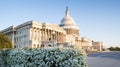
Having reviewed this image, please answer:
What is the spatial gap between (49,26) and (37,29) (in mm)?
5318

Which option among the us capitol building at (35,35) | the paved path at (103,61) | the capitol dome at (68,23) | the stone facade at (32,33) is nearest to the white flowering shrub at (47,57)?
the paved path at (103,61)

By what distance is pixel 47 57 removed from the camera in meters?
10.5

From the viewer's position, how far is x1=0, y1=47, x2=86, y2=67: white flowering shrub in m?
10.0

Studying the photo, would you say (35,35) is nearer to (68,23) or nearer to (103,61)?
(68,23)

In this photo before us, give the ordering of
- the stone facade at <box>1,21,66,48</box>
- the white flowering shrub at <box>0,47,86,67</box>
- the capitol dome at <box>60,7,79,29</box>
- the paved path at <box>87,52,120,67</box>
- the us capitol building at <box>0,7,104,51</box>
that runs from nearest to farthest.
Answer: the white flowering shrub at <box>0,47,86,67</box> → the paved path at <box>87,52,120,67</box> → the us capitol building at <box>0,7,104,51</box> → the stone facade at <box>1,21,66,48</box> → the capitol dome at <box>60,7,79,29</box>

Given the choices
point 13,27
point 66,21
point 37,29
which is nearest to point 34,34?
point 37,29

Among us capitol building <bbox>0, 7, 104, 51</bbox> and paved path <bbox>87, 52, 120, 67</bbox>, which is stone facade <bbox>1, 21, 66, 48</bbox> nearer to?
us capitol building <bbox>0, 7, 104, 51</bbox>

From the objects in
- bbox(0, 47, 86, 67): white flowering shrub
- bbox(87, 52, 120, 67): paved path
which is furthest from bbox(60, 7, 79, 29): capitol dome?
bbox(0, 47, 86, 67): white flowering shrub

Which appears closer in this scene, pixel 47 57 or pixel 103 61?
pixel 47 57

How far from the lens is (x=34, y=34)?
107062 millimetres

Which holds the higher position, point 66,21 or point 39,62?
point 66,21

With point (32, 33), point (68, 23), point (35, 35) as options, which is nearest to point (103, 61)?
point (32, 33)

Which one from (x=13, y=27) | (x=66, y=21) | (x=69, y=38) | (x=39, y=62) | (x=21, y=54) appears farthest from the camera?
(x=66, y=21)

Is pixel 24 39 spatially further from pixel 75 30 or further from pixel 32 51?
pixel 32 51
